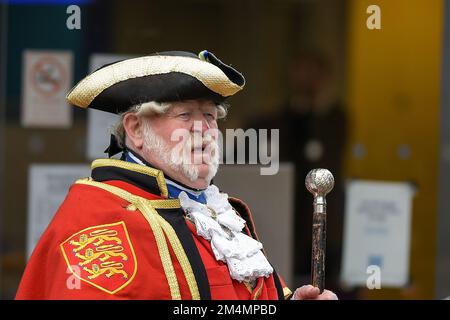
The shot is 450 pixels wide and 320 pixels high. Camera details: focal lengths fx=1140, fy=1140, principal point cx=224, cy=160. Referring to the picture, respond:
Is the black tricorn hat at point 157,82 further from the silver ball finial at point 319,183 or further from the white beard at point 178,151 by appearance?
the silver ball finial at point 319,183

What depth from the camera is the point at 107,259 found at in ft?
10.8

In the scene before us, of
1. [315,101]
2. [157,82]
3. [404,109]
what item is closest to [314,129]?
[315,101]

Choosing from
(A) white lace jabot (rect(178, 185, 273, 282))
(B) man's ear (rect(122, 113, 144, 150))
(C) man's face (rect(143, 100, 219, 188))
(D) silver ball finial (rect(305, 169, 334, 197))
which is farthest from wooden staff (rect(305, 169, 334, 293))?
(B) man's ear (rect(122, 113, 144, 150))

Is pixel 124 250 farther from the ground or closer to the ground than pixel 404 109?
closer to the ground

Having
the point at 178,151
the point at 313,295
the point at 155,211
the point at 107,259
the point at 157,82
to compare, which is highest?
the point at 157,82

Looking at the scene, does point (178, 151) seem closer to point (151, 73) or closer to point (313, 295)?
point (151, 73)

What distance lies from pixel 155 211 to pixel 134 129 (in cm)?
30

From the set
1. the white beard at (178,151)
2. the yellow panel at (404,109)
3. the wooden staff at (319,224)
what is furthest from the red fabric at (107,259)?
the yellow panel at (404,109)

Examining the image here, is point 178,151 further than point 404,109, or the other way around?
point 404,109

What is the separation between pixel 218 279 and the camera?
11.4ft

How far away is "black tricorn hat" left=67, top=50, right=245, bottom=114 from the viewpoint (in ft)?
11.5

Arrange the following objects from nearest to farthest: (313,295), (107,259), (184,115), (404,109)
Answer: (107,259) → (313,295) → (184,115) → (404,109)

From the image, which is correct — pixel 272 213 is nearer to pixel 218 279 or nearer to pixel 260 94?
pixel 260 94

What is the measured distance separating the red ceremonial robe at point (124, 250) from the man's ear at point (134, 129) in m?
0.09
